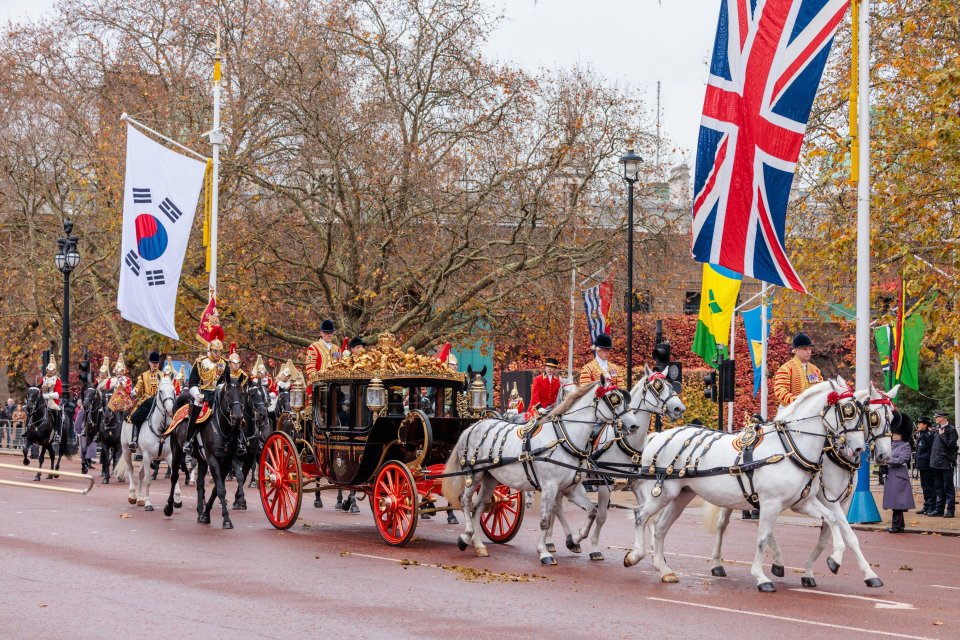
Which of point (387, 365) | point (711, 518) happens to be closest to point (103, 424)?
point (387, 365)

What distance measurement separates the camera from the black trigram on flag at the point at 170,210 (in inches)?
915

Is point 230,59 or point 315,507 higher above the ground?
point 230,59

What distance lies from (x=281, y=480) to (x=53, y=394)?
13.4m

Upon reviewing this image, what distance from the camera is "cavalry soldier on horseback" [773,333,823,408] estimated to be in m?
14.1

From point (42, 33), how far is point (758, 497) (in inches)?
1318

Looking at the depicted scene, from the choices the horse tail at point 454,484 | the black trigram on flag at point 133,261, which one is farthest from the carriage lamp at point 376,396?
the black trigram on flag at point 133,261

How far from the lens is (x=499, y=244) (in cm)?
3027

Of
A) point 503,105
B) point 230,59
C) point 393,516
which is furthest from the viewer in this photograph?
point 230,59

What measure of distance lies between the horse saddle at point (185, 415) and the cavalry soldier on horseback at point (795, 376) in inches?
309

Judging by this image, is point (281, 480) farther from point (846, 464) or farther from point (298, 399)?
point (846, 464)

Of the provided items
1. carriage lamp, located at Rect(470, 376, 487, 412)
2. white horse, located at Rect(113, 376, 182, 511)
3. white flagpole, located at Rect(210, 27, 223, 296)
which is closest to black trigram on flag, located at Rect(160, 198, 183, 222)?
white flagpole, located at Rect(210, 27, 223, 296)

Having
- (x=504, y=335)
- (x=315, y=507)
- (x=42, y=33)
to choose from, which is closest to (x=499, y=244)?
(x=504, y=335)

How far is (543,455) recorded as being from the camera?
13500 millimetres

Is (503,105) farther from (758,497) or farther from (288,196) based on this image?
(758,497)
